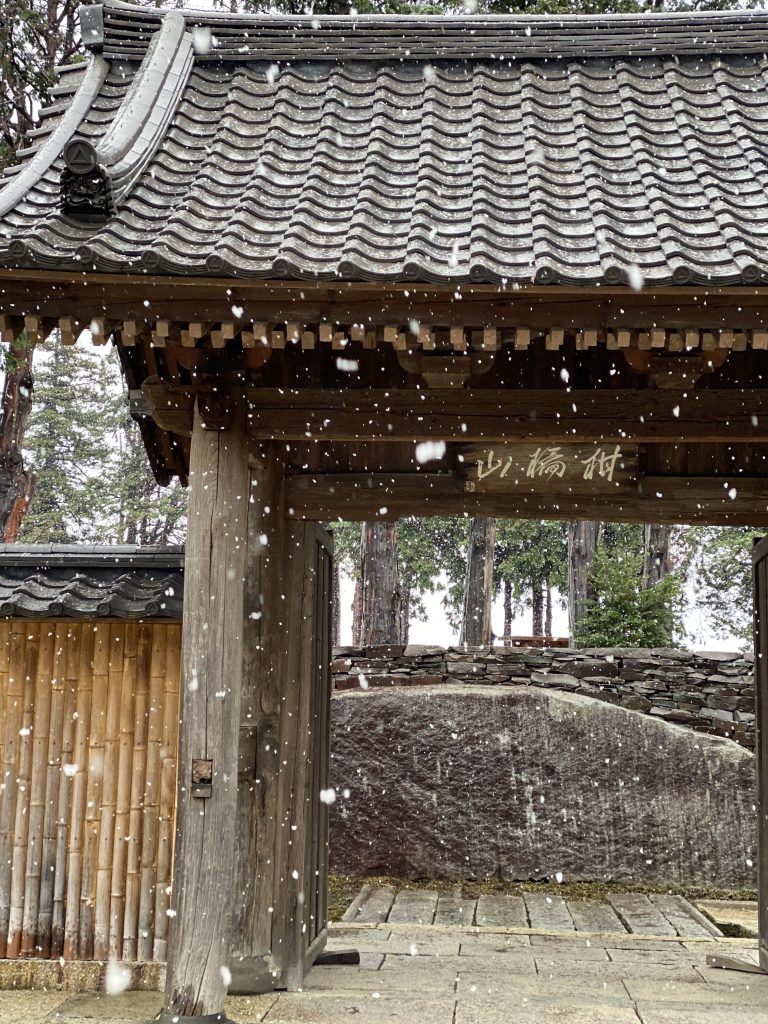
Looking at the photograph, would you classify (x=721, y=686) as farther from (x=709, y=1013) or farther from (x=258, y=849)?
(x=258, y=849)

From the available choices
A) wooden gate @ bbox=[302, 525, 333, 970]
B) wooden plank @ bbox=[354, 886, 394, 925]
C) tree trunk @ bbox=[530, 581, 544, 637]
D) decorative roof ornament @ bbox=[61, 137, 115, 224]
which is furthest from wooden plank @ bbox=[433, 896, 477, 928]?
tree trunk @ bbox=[530, 581, 544, 637]

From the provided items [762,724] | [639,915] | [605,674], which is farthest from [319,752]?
[605,674]

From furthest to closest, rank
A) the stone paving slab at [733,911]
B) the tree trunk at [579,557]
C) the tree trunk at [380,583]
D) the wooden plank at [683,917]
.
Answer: the tree trunk at [579,557] → the tree trunk at [380,583] → the stone paving slab at [733,911] → the wooden plank at [683,917]

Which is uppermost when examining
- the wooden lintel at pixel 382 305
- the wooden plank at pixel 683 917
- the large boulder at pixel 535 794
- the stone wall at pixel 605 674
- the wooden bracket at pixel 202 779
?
the wooden lintel at pixel 382 305

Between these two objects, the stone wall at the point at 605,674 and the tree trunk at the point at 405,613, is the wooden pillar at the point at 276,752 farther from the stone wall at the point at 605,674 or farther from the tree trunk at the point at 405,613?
the tree trunk at the point at 405,613

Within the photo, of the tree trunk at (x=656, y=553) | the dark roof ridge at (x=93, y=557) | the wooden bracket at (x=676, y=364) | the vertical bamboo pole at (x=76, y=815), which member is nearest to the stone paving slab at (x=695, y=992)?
the vertical bamboo pole at (x=76, y=815)

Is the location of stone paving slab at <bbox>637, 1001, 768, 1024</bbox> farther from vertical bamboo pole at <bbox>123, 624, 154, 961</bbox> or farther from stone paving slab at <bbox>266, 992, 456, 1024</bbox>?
vertical bamboo pole at <bbox>123, 624, 154, 961</bbox>

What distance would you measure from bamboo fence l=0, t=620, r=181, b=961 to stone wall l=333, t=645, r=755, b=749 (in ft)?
15.4

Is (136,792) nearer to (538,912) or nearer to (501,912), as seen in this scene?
(501,912)

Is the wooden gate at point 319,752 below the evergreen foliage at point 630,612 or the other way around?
below

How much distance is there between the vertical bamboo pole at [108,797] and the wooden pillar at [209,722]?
1.42 m

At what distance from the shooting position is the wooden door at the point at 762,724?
6.19m

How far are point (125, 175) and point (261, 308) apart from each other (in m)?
1.08

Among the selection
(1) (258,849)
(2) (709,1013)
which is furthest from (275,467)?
(2) (709,1013)
